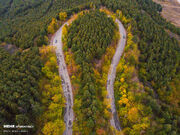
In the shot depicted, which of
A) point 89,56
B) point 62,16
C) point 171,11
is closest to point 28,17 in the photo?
point 62,16

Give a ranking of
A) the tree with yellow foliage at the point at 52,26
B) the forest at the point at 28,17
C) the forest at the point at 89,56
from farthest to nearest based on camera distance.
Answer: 1. the tree with yellow foliage at the point at 52,26
2. the forest at the point at 28,17
3. the forest at the point at 89,56

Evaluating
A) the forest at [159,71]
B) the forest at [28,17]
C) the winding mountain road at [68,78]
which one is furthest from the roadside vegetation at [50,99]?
the forest at [159,71]

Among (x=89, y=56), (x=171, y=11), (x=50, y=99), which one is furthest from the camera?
(x=171, y=11)

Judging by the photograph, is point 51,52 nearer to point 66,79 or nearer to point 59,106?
point 66,79

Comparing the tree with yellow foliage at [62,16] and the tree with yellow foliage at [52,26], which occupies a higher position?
the tree with yellow foliage at [62,16]

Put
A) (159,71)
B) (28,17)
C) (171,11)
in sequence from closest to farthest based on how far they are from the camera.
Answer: (159,71), (28,17), (171,11)

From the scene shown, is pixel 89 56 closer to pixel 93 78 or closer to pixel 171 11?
pixel 93 78

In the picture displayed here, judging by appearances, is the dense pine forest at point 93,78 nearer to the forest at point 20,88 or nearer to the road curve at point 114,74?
the forest at point 20,88
